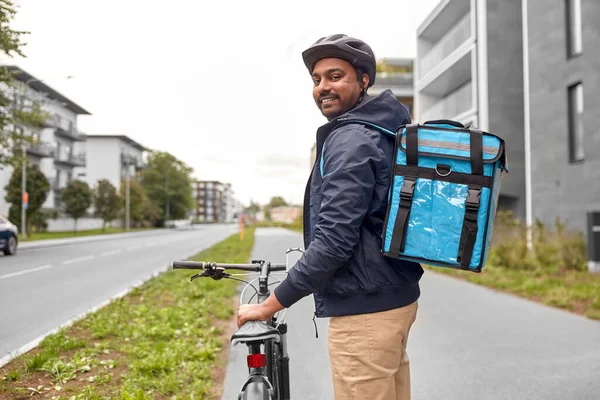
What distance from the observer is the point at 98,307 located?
316 inches

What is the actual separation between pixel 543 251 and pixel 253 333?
12583mm

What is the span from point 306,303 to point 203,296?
175 cm

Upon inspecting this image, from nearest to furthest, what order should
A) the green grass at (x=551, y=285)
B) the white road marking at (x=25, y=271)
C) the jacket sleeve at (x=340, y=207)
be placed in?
1. the jacket sleeve at (x=340, y=207)
2. the green grass at (x=551, y=285)
3. the white road marking at (x=25, y=271)

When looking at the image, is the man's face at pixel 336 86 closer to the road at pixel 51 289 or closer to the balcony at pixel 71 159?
the road at pixel 51 289

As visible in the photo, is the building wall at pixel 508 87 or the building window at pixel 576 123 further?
the building wall at pixel 508 87

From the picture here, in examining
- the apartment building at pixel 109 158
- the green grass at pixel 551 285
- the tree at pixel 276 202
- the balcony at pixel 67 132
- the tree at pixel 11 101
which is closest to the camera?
the tree at pixel 11 101

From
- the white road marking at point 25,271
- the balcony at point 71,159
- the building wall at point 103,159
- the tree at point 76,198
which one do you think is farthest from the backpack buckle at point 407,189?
the building wall at point 103,159

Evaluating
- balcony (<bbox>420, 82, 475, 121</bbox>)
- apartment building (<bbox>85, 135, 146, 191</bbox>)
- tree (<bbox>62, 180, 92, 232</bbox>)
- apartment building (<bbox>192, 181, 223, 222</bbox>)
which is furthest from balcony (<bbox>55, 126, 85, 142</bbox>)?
apartment building (<bbox>192, 181, 223, 222</bbox>)

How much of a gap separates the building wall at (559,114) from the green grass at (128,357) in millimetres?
10867

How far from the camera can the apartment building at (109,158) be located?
2469 inches

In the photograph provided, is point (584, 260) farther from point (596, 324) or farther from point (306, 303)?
point (306, 303)

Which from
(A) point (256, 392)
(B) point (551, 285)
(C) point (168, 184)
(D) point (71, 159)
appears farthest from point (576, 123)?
(C) point (168, 184)

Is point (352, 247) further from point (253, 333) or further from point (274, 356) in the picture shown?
point (274, 356)

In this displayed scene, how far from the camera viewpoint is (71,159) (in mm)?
50781
